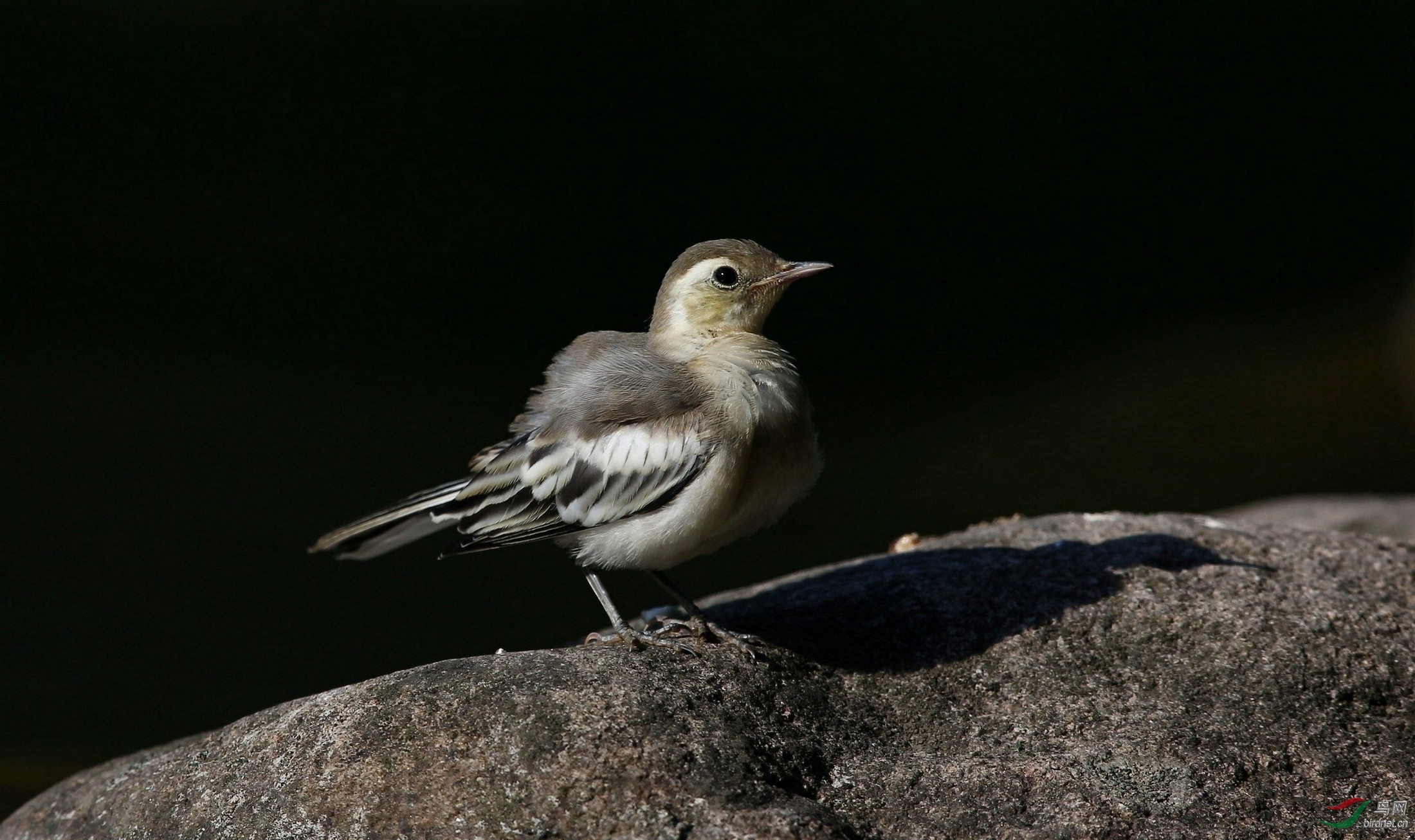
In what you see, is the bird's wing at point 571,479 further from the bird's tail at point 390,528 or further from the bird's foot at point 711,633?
the bird's foot at point 711,633

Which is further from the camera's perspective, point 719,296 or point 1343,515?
point 1343,515

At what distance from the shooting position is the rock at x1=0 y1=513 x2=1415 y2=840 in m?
3.34

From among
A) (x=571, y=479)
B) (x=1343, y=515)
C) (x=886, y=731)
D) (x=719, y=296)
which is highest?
(x=719, y=296)

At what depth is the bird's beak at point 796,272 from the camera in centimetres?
474

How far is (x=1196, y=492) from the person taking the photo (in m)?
11.0

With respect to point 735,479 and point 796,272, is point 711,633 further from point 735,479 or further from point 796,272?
point 796,272

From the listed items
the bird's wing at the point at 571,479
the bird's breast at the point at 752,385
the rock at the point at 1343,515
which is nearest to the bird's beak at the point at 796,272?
the bird's breast at the point at 752,385

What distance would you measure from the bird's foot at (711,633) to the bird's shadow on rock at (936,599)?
0.18 meters

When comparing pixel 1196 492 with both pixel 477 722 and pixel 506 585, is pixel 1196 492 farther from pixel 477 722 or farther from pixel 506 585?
pixel 477 722

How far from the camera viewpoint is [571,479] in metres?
4.48

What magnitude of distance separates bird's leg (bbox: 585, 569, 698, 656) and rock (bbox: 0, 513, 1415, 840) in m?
0.10

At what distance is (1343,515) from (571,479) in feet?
15.8

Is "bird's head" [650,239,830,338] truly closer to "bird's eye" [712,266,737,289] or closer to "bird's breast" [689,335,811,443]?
"bird's eye" [712,266,737,289]

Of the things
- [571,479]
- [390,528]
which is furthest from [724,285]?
[390,528]
